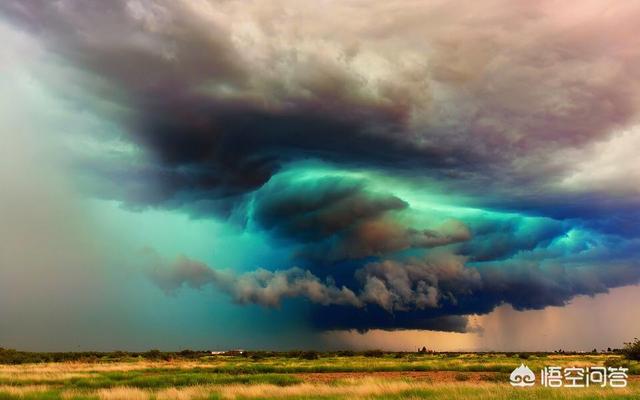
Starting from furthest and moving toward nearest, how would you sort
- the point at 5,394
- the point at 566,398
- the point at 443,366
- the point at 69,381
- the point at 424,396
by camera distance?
1. the point at 443,366
2. the point at 69,381
3. the point at 5,394
4. the point at 424,396
5. the point at 566,398

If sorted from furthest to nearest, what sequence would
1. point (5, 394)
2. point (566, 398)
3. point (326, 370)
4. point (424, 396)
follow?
point (326, 370) → point (5, 394) → point (424, 396) → point (566, 398)

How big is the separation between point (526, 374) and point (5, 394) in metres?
36.0

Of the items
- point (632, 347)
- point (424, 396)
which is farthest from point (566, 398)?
point (632, 347)

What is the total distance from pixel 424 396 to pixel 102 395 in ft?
53.5

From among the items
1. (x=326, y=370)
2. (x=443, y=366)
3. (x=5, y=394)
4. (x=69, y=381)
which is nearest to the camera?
(x=5, y=394)

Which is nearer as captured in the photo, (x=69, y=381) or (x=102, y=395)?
(x=102, y=395)

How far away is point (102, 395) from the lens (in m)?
26.7

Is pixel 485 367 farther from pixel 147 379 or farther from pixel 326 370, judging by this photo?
pixel 147 379

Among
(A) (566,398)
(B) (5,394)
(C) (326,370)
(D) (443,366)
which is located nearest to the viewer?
(A) (566,398)

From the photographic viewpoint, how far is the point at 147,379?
4028 centimetres

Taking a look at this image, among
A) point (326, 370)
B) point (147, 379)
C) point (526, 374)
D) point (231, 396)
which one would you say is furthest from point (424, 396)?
point (326, 370)

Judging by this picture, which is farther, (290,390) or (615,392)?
(290,390)

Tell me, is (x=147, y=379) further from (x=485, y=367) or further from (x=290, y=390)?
(x=485, y=367)

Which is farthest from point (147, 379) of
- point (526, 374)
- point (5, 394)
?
point (526, 374)
